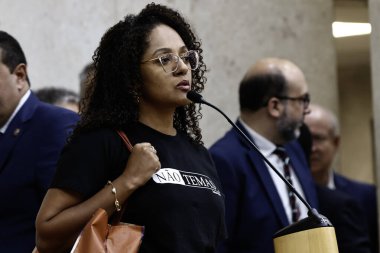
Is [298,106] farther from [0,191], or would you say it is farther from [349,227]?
[0,191]

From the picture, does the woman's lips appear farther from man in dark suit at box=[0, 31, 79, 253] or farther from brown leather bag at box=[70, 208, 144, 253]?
man in dark suit at box=[0, 31, 79, 253]

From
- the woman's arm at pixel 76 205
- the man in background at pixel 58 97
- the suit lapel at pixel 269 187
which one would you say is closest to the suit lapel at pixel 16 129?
the suit lapel at pixel 269 187

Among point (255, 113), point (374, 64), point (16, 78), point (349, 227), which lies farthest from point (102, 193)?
point (374, 64)

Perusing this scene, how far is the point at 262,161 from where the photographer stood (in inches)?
207

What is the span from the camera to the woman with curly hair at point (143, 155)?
3.32 m

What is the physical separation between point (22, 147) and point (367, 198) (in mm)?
3431

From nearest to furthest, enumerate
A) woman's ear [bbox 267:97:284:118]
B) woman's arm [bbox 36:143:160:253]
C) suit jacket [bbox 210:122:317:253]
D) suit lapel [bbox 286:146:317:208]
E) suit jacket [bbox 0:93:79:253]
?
1. woman's arm [bbox 36:143:160:253]
2. suit jacket [bbox 0:93:79:253]
3. suit jacket [bbox 210:122:317:253]
4. suit lapel [bbox 286:146:317:208]
5. woman's ear [bbox 267:97:284:118]

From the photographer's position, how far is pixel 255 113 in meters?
5.57

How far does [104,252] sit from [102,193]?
0.20 m

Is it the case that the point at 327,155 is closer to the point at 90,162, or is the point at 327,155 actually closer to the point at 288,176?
the point at 288,176

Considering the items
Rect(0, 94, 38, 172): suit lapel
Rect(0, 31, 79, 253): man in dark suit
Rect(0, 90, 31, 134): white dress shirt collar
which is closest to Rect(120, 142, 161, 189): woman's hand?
Rect(0, 31, 79, 253): man in dark suit

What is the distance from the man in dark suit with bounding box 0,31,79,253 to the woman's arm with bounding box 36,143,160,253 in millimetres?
1047

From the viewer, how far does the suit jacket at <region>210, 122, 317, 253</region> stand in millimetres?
5090

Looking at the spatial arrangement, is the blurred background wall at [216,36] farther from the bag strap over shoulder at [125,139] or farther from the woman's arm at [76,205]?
the woman's arm at [76,205]
